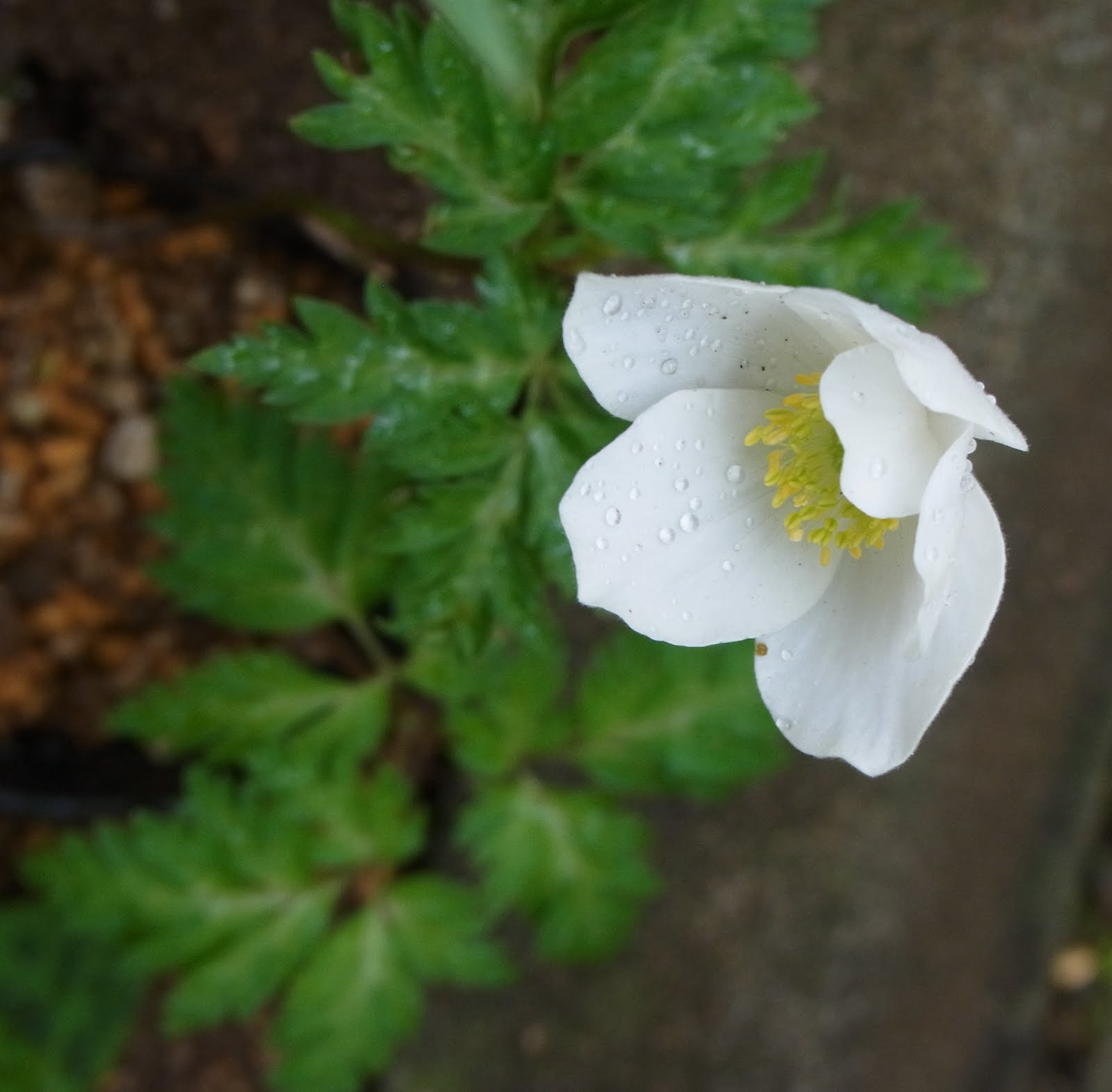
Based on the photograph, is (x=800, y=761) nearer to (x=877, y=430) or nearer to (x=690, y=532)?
(x=690, y=532)

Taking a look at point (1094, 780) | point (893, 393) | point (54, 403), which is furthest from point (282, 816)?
point (1094, 780)

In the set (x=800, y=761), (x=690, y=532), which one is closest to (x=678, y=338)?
(x=690, y=532)

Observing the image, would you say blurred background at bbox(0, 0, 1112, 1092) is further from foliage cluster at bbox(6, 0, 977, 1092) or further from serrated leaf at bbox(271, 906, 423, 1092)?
serrated leaf at bbox(271, 906, 423, 1092)

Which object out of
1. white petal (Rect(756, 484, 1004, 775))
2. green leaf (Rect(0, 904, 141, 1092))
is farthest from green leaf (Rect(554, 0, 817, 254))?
green leaf (Rect(0, 904, 141, 1092))

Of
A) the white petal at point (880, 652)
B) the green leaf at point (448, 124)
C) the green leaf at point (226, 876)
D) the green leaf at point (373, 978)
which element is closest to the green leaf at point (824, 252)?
the green leaf at point (448, 124)

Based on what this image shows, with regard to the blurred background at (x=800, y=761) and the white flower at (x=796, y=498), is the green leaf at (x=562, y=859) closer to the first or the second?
the blurred background at (x=800, y=761)

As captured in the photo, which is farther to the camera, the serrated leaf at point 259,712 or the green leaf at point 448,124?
the serrated leaf at point 259,712

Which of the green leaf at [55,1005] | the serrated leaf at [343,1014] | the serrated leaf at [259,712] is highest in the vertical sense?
the serrated leaf at [259,712]

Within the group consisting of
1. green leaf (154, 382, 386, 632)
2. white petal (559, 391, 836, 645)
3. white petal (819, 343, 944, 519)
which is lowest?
green leaf (154, 382, 386, 632)

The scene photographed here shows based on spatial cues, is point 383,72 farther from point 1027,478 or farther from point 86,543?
point 1027,478
